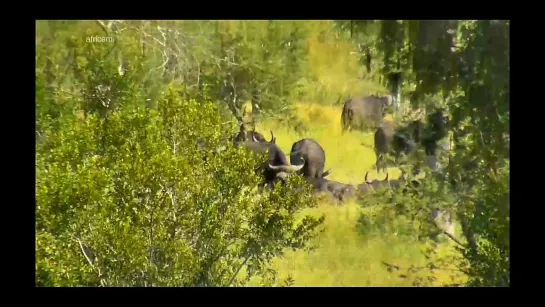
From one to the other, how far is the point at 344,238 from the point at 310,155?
590 millimetres

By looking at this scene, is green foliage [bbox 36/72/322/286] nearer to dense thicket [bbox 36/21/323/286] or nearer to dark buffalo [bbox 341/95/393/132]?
dense thicket [bbox 36/21/323/286]

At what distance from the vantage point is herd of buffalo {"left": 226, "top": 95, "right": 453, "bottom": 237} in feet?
17.4

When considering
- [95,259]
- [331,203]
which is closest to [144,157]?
[95,259]

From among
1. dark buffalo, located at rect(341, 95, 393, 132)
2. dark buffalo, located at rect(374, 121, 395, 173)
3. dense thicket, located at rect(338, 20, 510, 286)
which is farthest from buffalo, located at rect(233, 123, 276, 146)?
dense thicket, located at rect(338, 20, 510, 286)

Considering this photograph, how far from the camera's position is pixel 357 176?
5.32 meters

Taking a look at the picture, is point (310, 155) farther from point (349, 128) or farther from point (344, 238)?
point (344, 238)

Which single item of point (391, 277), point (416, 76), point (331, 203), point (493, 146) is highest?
point (416, 76)

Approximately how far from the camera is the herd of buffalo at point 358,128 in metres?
5.30

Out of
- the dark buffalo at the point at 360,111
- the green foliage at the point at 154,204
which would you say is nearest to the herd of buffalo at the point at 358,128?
the dark buffalo at the point at 360,111

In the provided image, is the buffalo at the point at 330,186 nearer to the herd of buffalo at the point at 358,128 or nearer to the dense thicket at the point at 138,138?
the herd of buffalo at the point at 358,128

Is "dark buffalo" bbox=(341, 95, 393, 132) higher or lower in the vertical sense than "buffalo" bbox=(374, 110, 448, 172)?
higher

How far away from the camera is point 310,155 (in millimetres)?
5305

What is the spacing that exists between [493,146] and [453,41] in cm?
73

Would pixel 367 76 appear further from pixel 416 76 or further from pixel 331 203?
pixel 331 203
